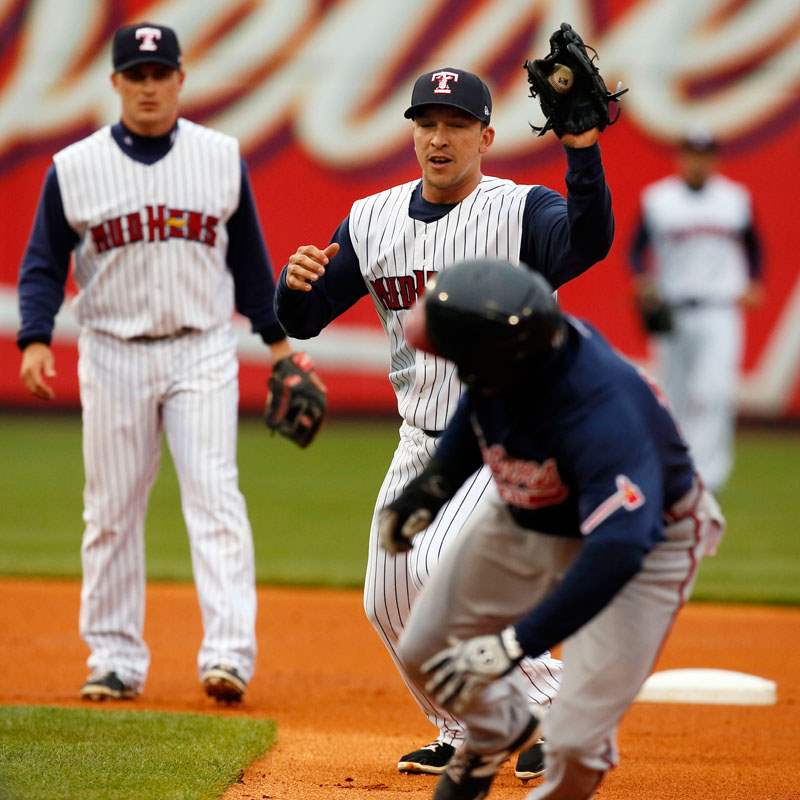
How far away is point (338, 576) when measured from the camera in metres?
8.98

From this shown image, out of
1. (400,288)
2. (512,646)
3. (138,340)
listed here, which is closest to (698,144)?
(138,340)

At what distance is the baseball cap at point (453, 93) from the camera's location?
4.70 metres

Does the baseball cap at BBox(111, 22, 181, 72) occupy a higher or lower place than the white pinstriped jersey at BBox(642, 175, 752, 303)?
higher

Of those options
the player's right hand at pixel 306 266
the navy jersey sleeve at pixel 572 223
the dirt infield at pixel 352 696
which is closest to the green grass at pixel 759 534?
the dirt infield at pixel 352 696

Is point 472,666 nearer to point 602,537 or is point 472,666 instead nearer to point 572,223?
point 602,537

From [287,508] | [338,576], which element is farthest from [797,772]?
[287,508]

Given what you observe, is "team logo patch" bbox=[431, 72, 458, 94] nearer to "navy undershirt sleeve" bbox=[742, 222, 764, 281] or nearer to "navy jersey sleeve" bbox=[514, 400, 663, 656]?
"navy jersey sleeve" bbox=[514, 400, 663, 656]

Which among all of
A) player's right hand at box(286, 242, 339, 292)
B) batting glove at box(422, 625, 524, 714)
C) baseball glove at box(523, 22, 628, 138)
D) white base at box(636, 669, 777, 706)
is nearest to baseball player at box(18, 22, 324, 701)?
player's right hand at box(286, 242, 339, 292)

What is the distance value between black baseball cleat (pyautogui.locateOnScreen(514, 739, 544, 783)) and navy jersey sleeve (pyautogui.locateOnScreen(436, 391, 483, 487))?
51.9 inches

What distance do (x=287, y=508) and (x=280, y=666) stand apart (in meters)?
4.75

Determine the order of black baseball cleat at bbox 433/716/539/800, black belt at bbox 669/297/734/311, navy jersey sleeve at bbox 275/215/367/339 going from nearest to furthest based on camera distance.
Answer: black baseball cleat at bbox 433/716/539/800, navy jersey sleeve at bbox 275/215/367/339, black belt at bbox 669/297/734/311

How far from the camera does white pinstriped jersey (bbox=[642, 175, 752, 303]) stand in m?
12.0

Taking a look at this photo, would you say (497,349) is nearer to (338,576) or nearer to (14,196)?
(338,576)

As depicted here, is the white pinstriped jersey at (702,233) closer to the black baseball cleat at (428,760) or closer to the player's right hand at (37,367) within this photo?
the player's right hand at (37,367)
